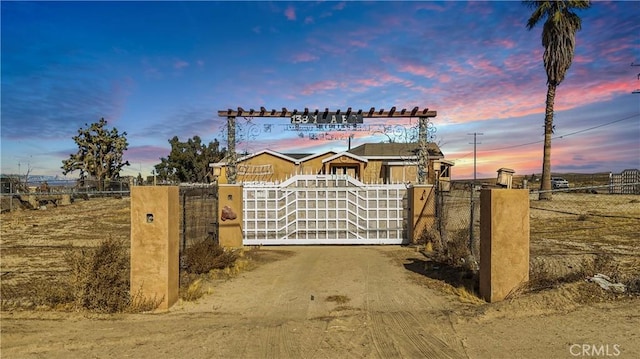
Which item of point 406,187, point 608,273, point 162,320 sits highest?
point 406,187

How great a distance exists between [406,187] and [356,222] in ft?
7.53

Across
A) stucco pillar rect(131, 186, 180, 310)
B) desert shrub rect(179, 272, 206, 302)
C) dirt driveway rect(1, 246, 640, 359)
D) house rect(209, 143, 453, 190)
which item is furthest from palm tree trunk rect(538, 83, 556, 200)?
stucco pillar rect(131, 186, 180, 310)

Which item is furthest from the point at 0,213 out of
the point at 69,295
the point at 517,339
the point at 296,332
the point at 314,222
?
the point at 517,339

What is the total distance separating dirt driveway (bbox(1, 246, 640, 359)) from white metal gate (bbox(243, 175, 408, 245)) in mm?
7463

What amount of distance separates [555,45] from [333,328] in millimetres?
28979

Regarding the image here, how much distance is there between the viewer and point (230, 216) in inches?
629

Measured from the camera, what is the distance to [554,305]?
728 centimetres

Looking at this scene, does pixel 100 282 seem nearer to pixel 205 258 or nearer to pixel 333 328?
pixel 205 258

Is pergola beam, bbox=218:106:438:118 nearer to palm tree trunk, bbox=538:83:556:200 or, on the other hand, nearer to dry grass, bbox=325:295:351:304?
dry grass, bbox=325:295:351:304

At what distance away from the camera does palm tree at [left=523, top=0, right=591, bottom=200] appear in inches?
1138

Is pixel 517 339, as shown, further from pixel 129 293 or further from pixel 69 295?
pixel 69 295

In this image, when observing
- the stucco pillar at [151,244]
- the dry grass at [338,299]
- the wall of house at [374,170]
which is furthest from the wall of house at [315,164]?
the stucco pillar at [151,244]

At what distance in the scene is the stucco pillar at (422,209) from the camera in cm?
1620

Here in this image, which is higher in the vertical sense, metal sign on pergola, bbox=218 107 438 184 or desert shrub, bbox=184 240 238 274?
metal sign on pergola, bbox=218 107 438 184
